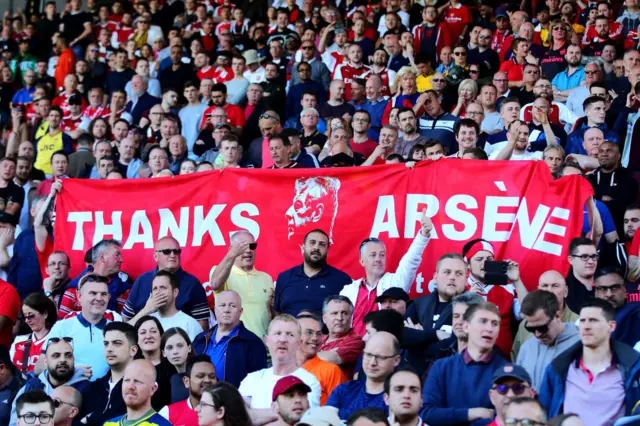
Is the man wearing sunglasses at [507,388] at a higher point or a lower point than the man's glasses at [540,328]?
lower

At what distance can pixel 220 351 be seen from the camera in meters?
9.04

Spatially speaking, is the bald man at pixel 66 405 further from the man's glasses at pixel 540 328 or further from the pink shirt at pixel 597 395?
the pink shirt at pixel 597 395

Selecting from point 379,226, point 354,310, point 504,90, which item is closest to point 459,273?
point 354,310

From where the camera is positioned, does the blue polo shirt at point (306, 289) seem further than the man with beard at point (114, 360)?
Yes

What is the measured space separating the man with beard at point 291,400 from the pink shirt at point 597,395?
5.03ft

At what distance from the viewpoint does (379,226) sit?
1028cm

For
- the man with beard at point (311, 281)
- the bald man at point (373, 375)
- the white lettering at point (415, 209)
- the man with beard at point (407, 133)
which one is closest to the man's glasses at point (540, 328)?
the bald man at point (373, 375)

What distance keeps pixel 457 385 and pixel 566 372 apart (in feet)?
2.14

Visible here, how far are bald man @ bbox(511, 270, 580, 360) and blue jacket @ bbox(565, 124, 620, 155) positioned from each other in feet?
10.2

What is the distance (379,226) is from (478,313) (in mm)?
2808

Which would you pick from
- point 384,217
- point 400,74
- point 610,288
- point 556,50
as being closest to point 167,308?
point 384,217

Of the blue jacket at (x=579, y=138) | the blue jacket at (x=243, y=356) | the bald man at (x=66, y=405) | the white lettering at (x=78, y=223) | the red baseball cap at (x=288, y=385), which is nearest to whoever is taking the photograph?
the red baseball cap at (x=288, y=385)

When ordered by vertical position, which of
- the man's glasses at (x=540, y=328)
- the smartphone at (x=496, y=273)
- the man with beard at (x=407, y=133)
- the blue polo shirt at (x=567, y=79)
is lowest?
the man's glasses at (x=540, y=328)

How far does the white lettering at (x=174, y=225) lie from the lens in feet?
36.0
